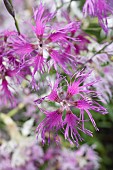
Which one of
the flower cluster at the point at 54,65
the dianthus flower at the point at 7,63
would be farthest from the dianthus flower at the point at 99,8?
the dianthus flower at the point at 7,63

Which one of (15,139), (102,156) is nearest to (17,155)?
(15,139)

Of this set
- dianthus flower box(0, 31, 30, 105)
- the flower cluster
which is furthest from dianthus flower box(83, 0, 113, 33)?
dianthus flower box(0, 31, 30, 105)

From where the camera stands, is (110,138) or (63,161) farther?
(110,138)

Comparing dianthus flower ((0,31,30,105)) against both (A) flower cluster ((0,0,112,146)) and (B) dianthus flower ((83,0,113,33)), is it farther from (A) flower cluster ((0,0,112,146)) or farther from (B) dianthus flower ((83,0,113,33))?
(B) dianthus flower ((83,0,113,33))

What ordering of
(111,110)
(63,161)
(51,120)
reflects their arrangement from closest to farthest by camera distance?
1. (51,120)
2. (111,110)
3. (63,161)

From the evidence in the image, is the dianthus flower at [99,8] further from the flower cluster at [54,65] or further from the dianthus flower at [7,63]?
the dianthus flower at [7,63]

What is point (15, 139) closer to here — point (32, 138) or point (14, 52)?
point (32, 138)

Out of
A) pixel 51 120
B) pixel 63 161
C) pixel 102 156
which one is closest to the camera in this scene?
pixel 51 120

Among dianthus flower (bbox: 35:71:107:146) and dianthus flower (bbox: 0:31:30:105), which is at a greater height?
dianthus flower (bbox: 0:31:30:105)

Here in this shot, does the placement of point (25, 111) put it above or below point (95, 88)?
below

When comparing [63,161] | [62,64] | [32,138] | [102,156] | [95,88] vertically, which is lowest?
[102,156]

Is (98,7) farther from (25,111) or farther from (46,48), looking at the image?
(25,111)
